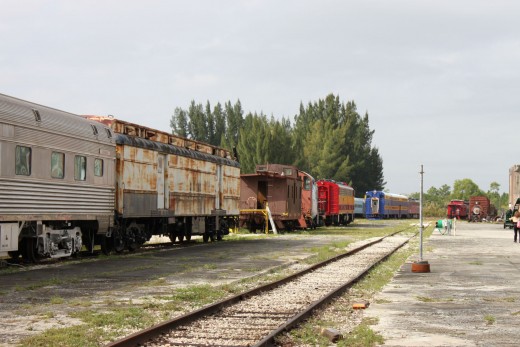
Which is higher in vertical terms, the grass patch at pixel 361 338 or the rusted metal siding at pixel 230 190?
the rusted metal siding at pixel 230 190

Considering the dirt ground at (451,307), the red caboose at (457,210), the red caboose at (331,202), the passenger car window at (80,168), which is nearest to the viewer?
the dirt ground at (451,307)

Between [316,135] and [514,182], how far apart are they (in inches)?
1214

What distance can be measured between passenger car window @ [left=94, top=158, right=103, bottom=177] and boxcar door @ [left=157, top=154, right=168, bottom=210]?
4.02 meters

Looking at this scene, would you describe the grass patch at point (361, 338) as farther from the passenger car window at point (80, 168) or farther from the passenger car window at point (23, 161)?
the passenger car window at point (80, 168)

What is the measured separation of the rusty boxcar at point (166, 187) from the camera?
70.0ft

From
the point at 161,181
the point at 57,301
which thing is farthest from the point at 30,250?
the point at 161,181

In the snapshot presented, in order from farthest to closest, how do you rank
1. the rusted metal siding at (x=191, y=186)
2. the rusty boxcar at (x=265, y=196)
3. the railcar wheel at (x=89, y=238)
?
the rusty boxcar at (x=265, y=196), the rusted metal siding at (x=191, y=186), the railcar wheel at (x=89, y=238)

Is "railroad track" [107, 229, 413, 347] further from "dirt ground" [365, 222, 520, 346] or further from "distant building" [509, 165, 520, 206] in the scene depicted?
"distant building" [509, 165, 520, 206]

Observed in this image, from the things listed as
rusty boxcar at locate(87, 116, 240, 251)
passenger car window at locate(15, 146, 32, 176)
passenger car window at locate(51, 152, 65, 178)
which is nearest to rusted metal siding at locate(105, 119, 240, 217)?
rusty boxcar at locate(87, 116, 240, 251)

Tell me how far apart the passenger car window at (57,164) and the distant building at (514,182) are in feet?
296

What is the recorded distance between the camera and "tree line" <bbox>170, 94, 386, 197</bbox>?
93.5m

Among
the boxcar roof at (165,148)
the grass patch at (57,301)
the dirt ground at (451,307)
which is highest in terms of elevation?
the boxcar roof at (165,148)

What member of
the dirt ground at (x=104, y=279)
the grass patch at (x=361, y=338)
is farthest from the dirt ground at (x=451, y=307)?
the dirt ground at (x=104, y=279)

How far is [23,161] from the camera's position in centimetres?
1595
